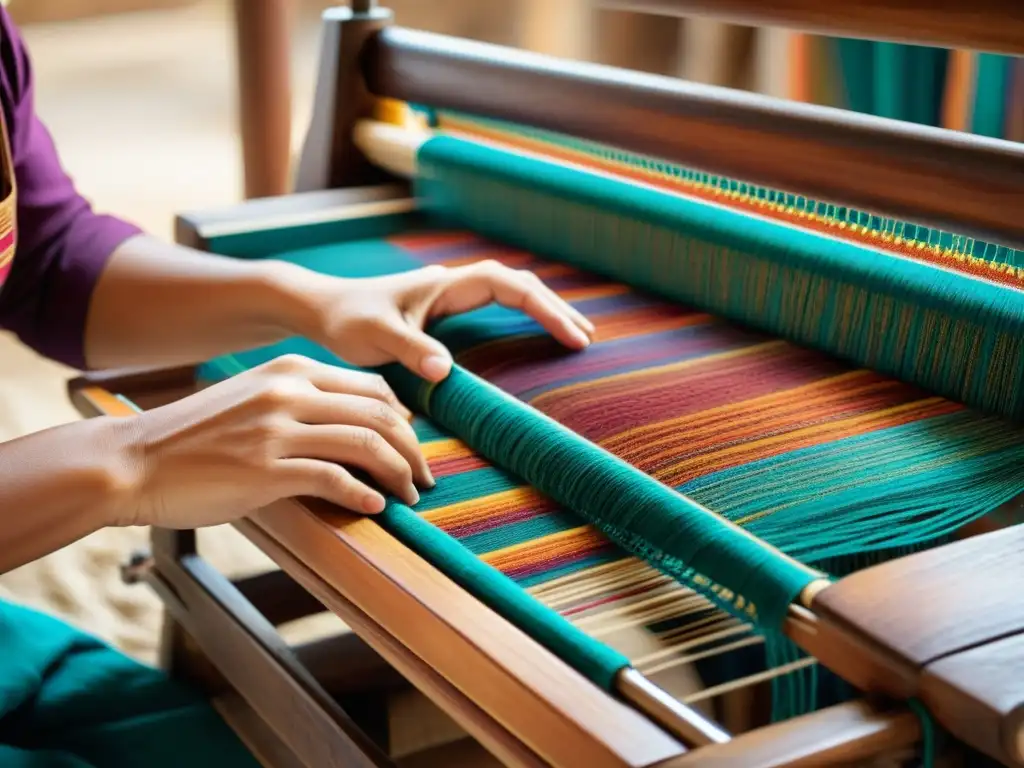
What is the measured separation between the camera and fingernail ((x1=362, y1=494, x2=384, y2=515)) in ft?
2.65

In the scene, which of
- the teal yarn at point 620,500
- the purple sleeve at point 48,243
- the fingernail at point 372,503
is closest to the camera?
the teal yarn at point 620,500

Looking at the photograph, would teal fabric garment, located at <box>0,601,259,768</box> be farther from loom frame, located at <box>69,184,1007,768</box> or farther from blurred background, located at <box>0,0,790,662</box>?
blurred background, located at <box>0,0,790,662</box>

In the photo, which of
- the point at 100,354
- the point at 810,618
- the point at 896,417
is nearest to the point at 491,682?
the point at 810,618

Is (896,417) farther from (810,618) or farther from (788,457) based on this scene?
(810,618)

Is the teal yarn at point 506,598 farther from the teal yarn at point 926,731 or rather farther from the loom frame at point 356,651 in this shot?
the teal yarn at point 926,731

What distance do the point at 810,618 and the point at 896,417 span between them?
29cm

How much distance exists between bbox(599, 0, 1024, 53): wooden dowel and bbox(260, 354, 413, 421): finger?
17.3 inches

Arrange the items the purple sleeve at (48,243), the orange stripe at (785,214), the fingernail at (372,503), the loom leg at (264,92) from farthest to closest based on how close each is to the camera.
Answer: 1. the loom leg at (264,92)
2. the purple sleeve at (48,243)
3. the orange stripe at (785,214)
4. the fingernail at (372,503)

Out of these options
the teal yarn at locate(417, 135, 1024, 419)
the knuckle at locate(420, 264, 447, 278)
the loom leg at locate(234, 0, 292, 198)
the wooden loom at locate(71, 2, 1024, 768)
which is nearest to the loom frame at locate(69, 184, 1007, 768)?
the wooden loom at locate(71, 2, 1024, 768)

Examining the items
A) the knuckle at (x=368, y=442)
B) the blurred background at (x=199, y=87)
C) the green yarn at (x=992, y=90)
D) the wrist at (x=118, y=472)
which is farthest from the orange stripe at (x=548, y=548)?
the green yarn at (x=992, y=90)

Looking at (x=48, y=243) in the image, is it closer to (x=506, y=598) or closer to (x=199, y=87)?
(x=506, y=598)

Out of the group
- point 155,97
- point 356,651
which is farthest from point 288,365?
point 155,97

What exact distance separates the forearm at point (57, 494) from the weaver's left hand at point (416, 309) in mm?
233

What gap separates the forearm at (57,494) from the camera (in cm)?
83
